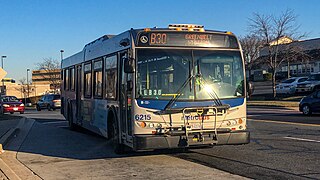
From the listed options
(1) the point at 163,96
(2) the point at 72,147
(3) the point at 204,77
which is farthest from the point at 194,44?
(2) the point at 72,147

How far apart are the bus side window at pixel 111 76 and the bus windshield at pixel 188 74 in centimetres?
164

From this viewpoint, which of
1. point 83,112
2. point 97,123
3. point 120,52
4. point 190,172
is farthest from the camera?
point 83,112

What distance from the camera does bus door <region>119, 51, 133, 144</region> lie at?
9.56m

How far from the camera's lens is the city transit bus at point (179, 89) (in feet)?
30.4

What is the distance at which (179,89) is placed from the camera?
9453mm

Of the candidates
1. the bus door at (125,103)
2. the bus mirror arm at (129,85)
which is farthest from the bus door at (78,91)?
the bus mirror arm at (129,85)

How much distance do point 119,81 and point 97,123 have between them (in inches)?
115

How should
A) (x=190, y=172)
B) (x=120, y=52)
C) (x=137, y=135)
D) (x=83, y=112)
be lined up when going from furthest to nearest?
(x=83, y=112)
(x=120, y=52)
(x=137, y=135)
(x=190, y=172)

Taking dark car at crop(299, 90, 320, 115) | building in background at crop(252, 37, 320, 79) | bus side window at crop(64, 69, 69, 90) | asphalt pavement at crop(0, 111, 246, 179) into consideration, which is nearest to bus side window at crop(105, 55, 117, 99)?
asphalt pavement at crop(0, 111, 246, 179)

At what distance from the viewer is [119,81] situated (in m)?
10.5

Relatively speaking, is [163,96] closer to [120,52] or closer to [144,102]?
[144,102]

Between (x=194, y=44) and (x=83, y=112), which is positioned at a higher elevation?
(x=194, y=44)

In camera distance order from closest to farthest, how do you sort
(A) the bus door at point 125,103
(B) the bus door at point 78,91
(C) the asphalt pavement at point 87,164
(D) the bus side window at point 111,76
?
(C) the asphalt pavement at point 87,164 → (A) the bus door at point 125,103 → (D) the bus side window at point 111,76 → (B) the bus door at point 78,91

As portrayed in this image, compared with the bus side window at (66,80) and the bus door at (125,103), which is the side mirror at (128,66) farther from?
the bus side window at (66,80)
